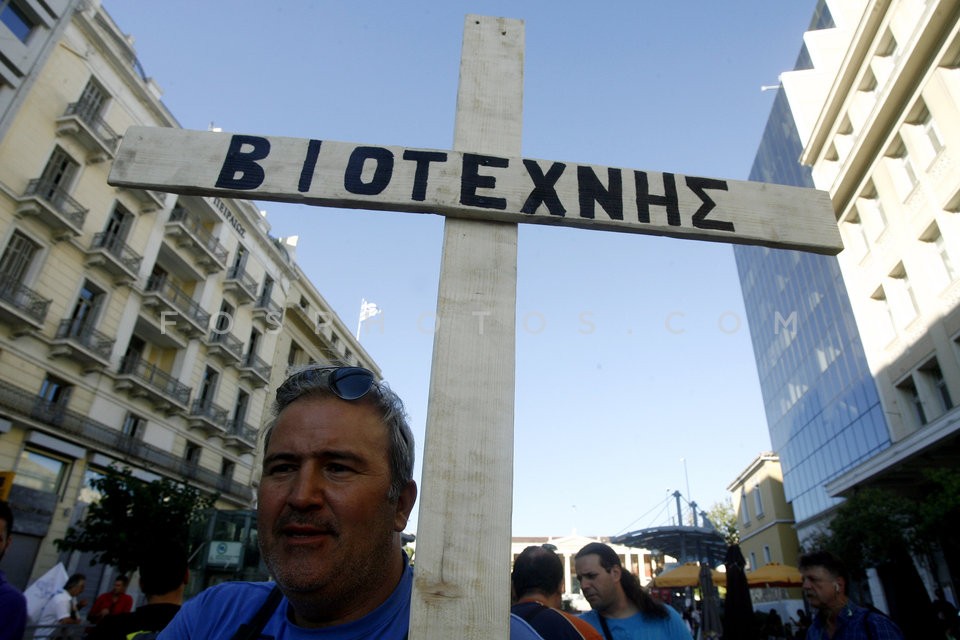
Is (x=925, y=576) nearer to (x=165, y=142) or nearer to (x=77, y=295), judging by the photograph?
(x=165, y=142)

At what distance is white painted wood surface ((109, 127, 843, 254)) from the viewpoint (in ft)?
5.65

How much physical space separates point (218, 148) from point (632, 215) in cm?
128

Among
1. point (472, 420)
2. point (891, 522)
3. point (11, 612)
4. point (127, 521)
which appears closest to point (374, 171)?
point (472, 420)

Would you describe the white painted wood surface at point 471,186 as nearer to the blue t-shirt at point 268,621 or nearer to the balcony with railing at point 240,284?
the blue t-shirt at point 268,621

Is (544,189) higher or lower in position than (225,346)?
lower

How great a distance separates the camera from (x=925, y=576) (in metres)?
17.5

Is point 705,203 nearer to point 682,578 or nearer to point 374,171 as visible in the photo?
point 374,171

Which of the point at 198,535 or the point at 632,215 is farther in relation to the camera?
the point at 198,535

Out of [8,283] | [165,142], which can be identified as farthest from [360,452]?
[8,283]

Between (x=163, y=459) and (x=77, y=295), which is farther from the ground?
(x=77, y=295)

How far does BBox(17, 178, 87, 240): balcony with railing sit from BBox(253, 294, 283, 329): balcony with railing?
9917mm

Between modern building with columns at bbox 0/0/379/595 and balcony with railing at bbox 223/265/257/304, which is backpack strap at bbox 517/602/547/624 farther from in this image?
balcony with railing at bbox 223/265/257/304

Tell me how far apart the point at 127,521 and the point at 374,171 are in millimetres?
17939

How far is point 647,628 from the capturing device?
12.8 ft
